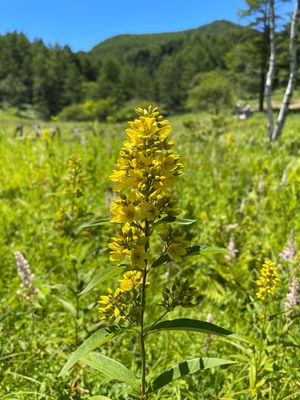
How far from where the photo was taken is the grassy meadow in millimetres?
1646

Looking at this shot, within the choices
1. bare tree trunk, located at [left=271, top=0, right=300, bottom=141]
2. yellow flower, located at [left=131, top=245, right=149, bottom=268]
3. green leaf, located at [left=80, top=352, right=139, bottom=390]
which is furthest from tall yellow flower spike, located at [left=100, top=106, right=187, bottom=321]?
bare tree trunk, located at [left=271, top=0, right=300, bottom=141]

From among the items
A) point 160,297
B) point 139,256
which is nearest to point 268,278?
point 139,256

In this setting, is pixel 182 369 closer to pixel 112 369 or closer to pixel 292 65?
pixel 112 369

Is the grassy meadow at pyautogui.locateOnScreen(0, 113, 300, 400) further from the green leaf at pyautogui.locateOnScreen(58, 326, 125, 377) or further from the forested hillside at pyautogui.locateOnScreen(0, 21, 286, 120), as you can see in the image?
the forested hillside at pyautogui.locateOnScreen(0, 21, 286, 120)

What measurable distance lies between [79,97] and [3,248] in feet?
237

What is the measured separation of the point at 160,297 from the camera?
2.48 metres

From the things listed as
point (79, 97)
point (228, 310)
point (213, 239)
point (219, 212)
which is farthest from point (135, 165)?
point (79, 97)

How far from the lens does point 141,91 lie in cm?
7356

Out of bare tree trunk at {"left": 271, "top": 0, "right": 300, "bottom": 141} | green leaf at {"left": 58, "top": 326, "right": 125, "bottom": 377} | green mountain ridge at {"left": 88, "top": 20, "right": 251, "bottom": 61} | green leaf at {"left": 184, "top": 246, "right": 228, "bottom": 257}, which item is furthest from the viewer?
green mountain ridge at {"left": 88, "top": 20, "right": 251, "bottom": 61}

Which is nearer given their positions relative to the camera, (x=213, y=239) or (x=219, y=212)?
(x=213, y=239)

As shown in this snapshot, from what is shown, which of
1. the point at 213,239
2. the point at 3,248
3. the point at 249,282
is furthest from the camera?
the point at 213,239

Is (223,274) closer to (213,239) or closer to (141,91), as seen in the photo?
(213,239)

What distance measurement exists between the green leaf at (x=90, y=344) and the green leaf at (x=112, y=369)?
14 centimetres

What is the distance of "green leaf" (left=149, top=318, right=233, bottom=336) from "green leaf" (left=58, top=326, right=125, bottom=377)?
120 mm
